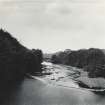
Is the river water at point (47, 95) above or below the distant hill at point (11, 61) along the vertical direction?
below

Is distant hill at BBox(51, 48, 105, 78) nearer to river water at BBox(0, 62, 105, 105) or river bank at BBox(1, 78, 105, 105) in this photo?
river water at BBox(0, 62, 105, 105)

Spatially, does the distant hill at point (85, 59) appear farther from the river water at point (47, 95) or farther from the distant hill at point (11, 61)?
the river water at point (47, 95)

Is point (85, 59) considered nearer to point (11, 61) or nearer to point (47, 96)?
point (11, 61)

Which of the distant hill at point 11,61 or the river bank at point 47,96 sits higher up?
the distant hill at point 11,61

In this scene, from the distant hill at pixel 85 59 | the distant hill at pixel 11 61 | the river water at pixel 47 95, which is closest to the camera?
the river water at pixel 47 95

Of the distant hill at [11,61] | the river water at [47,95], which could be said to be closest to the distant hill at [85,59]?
the distant hill at [11,61]

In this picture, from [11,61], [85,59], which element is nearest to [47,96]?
[11,61]

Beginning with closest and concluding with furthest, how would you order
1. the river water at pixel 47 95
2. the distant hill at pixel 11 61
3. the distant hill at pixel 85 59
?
1. the river water at pixel 47 95
2. the distant hill at pixel 11 61
3. the distant hill at pixel 85 59

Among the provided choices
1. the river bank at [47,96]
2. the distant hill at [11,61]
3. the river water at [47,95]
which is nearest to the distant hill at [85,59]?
the distant hill at [11,61]

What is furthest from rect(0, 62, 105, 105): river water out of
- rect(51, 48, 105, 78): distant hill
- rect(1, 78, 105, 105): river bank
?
rect(51, 48, 105, 78): distant hill

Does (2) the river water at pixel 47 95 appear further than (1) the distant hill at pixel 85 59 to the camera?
No

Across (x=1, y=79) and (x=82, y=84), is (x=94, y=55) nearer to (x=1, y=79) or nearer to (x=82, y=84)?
(x=82, y=84)

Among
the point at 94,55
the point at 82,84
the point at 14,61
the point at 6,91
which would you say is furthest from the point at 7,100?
the point at 94,55

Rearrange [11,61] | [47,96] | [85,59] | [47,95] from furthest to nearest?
1. [85,59]
2. [11,61]
3. [47,95]
4. [47,96]
